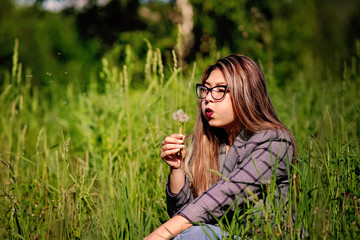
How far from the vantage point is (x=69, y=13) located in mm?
7277

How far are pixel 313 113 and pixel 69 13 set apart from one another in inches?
237

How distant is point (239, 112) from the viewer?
1.58 m

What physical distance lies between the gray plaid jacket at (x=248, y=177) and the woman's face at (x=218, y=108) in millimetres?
150

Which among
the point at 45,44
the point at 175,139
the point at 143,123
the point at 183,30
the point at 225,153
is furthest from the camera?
the point at 45,44

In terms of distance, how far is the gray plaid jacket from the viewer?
137 cm

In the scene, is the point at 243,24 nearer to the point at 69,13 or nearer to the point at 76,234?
the point at 69,13

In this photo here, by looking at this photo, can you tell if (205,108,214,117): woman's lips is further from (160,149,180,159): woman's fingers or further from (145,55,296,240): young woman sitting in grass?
(160,149,180,159): woman's fingers

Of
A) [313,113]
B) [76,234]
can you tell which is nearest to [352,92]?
[313,113]

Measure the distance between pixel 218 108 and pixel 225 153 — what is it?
0.28 metres

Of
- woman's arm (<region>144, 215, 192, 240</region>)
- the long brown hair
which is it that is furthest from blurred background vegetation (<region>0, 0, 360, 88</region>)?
woman's arm (<region>144, 215, 192, 240</region>)

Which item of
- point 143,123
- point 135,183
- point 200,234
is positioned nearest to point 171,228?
point 200,234

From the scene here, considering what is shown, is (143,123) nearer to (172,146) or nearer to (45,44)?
(172,146)

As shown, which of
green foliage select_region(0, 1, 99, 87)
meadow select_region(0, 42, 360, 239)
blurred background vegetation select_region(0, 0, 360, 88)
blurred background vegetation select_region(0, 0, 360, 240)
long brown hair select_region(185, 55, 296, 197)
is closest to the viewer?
meadow select_region(0, 42, 360, 239)

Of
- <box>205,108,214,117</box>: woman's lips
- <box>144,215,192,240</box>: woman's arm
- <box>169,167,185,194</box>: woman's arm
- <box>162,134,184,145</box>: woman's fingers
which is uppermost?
<box>205,108,214,117</box>: woman's lips
